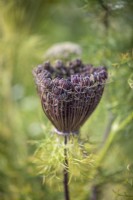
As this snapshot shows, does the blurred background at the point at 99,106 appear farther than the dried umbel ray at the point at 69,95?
Yes

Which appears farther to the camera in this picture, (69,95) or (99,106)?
(99,106)

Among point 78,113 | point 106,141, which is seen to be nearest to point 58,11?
point 106,141

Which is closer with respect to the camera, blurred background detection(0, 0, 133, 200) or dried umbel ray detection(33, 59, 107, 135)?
dried umbel ray detection(33, 59, 107, 135)

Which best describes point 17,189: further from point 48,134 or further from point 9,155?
point 48,134
